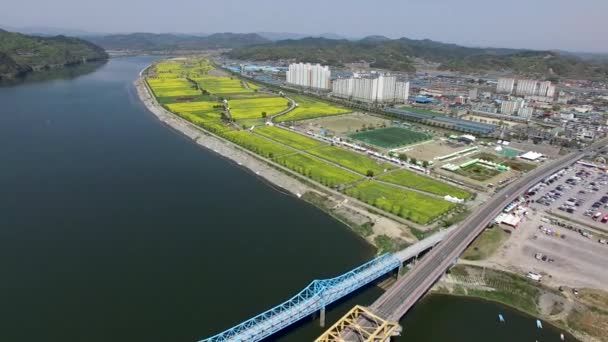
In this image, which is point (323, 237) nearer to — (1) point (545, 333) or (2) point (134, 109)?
(1) point (545, 333)

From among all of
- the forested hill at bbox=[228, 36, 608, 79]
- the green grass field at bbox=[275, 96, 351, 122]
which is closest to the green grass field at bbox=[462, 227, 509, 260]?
the green grass field at bbox=[275, 96, 351, 122]

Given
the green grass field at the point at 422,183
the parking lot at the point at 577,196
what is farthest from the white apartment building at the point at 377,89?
the green grass field at the point at 422,183

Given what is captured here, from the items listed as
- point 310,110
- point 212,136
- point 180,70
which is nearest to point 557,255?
point 212,136

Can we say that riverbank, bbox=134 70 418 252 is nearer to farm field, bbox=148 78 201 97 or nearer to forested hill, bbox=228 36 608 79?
farm field, bbox=148 78 201 97

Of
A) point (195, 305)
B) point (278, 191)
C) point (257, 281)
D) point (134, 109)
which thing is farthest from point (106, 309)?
point (134, 109)

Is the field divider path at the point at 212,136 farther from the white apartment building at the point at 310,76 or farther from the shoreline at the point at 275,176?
the white apartment building at the point at 310,76

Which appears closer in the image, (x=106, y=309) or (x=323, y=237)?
(x=106, y=309)
